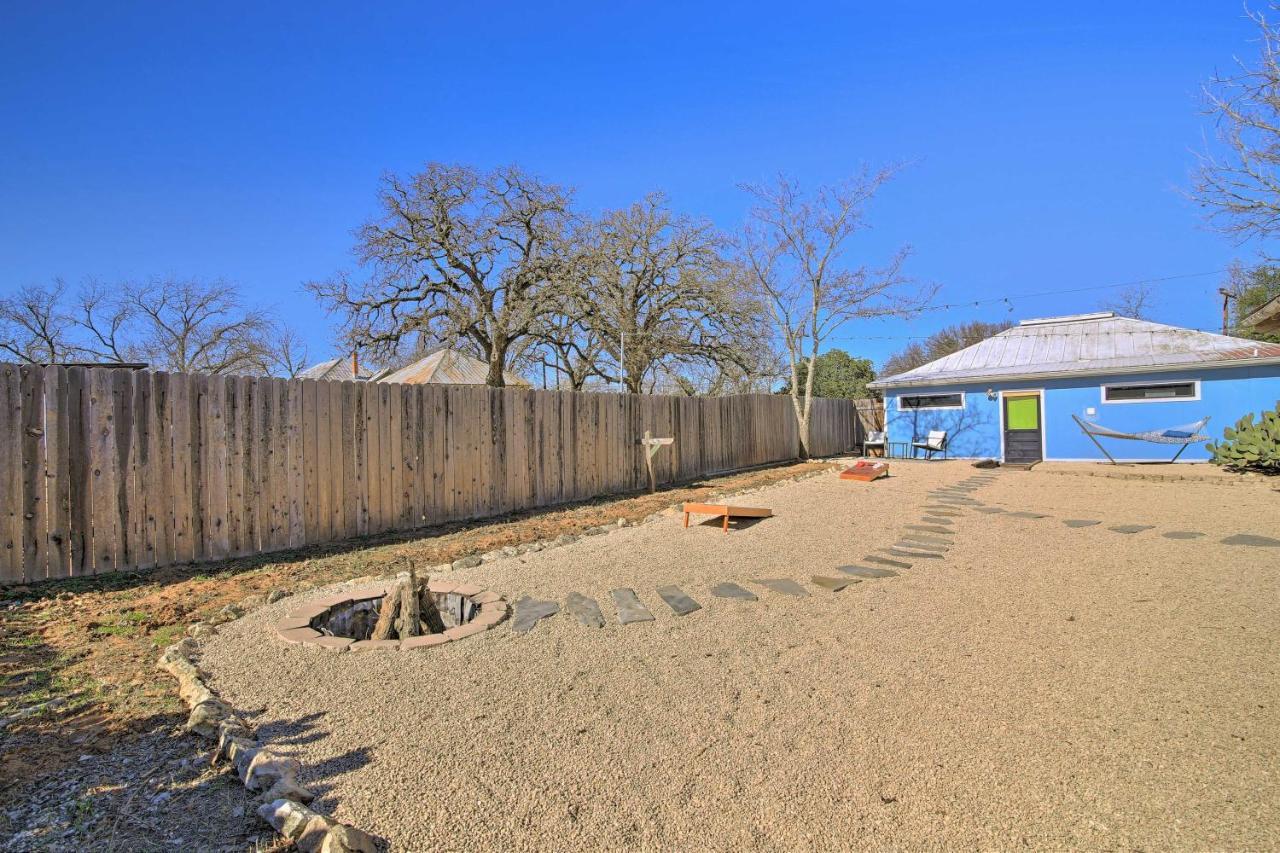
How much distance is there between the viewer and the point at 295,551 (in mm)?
5715

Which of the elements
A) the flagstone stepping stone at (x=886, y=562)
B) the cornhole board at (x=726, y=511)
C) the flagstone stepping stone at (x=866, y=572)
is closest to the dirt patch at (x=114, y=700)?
the cornhole board at (x=726, y=511)

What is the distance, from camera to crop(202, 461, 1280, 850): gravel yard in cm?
196

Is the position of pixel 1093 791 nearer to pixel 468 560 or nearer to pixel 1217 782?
pixel 1217 782

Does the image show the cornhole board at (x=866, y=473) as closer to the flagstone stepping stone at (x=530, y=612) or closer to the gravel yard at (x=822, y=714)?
the gravel yard at (x=822, y=714)

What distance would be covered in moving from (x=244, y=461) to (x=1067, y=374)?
48.8 feet

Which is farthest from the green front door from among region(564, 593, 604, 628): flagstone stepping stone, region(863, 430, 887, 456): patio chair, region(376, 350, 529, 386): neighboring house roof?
region(564, 593, 604, 628): flagstone stepping stone

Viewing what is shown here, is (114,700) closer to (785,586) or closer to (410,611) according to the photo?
(410,611)

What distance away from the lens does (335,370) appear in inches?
902

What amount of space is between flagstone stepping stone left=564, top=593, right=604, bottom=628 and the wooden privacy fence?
2939 millimetres

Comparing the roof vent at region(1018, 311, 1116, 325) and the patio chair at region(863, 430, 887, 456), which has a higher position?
the roof vent at region(1018, 311, 1116, 325)

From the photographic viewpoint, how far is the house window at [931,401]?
15.5 metres

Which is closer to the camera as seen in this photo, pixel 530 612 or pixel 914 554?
pixel 530 612

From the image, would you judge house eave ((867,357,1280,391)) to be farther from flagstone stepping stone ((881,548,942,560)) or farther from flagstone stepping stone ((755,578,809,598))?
flagstone stepping stone ((755,578,809,598))

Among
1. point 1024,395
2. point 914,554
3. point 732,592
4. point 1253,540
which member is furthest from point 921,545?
point 1024,395
